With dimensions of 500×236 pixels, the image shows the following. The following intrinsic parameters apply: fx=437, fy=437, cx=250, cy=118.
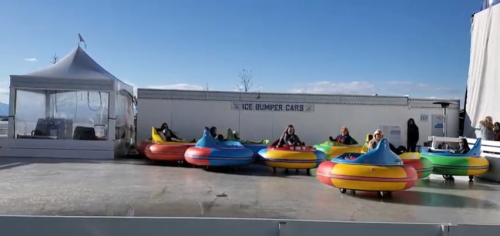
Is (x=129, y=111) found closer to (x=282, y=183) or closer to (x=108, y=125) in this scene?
(x=108, y=125)

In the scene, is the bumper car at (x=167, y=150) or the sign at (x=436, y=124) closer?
the bumper car at (x=167, y=150)

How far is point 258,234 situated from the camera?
4.37 m

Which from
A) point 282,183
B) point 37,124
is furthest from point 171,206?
point 37,124

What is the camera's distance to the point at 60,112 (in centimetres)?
1570

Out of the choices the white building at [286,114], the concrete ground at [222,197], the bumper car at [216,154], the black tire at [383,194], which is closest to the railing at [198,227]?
the concrete ground at [222,197]

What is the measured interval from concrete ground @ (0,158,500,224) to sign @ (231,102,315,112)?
17.4 ft

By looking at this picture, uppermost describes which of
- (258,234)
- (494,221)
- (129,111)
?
(129,111)

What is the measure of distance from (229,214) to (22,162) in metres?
9.38

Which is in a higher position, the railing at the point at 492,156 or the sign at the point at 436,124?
the sign at the point at 436,124

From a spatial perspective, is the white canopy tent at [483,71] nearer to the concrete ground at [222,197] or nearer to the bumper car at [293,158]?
the concrete ground at [222,197]

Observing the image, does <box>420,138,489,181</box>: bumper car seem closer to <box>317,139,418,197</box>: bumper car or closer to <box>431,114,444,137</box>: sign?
<box>317,139,418,197</box>: bumper car

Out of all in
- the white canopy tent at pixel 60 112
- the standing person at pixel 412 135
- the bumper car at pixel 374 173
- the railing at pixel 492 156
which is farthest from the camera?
the standing person at pixel 412 135

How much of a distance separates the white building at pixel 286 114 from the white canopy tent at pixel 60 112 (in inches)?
74.1

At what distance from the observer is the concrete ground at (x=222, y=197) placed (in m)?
7.30
